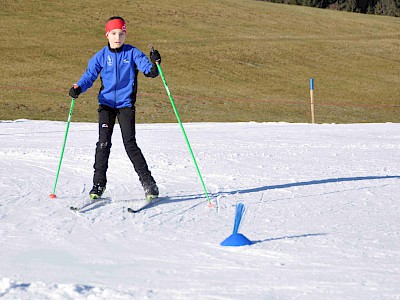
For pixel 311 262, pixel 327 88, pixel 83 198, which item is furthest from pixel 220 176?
pixel 327 88

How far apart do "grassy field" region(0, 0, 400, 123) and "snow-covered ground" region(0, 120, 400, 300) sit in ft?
48.0

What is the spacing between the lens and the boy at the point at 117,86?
21.8 feet

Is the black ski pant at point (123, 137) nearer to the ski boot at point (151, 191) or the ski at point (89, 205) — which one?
the ski boot at point (151, 191)

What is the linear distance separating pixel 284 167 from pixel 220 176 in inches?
47.8

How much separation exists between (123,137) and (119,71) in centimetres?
61

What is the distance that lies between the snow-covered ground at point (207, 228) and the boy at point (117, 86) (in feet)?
1.15

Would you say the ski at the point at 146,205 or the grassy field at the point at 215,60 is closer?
the ski at the point at 146,205

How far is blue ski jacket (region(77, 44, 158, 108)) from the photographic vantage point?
6664mm

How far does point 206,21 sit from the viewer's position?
48531mm

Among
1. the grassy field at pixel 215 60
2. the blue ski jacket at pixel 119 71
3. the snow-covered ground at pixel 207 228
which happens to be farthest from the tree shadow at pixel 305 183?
the grassy field at pixel 215 60

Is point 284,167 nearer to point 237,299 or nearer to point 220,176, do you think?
point 220,176

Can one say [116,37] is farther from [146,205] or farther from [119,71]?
[146,205]

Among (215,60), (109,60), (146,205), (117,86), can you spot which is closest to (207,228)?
(146,205)

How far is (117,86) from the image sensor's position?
6.74 metres
